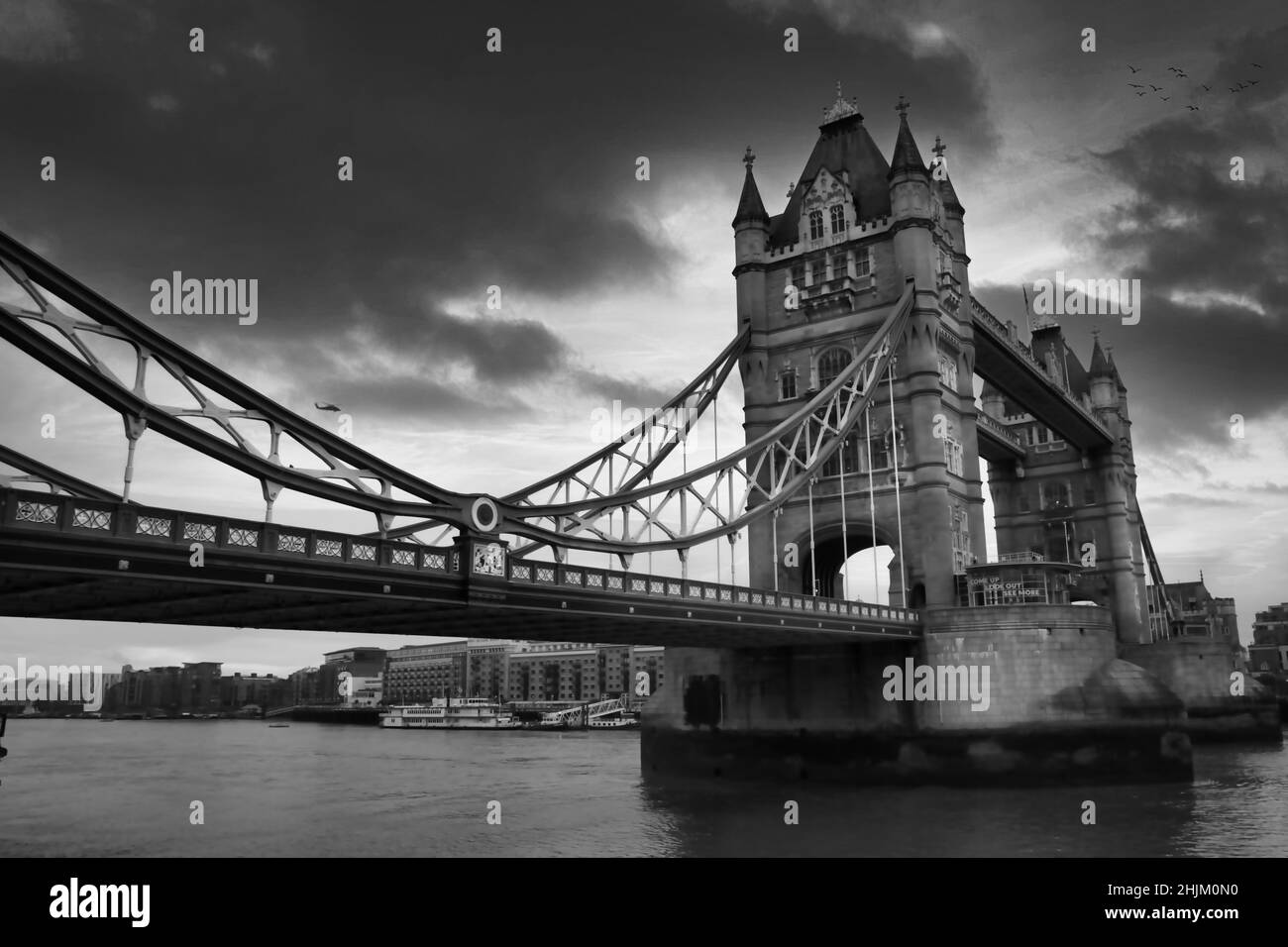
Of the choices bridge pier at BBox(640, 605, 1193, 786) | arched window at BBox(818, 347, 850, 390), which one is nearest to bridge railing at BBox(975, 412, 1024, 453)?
arched window at BBox(818, 347, 850, 390)

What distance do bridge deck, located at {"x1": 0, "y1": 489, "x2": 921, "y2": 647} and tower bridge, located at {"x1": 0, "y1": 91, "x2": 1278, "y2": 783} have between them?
5 centimetres

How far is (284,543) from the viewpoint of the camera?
1848 centimetres

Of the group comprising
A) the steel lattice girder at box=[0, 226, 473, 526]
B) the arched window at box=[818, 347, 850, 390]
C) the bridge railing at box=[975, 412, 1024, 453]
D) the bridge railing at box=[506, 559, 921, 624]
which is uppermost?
the bridge railing at box=[975, 412, 1024, 453]

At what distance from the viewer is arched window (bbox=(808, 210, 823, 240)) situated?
147 ft

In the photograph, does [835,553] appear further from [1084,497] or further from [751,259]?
[1084,497]

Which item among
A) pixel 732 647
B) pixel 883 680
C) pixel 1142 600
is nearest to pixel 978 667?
pixel 883 680

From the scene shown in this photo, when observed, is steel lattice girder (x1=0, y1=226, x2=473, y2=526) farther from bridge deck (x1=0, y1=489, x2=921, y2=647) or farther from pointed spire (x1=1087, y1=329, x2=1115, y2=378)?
pointed spire (x1=1087, y1=329, x2=1115, y2=378)

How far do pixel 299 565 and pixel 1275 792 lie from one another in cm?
3177

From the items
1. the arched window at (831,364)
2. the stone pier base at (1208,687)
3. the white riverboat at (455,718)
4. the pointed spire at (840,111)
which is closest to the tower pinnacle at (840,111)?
the pointed spire at (840,111)

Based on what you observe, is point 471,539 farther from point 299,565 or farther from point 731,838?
point 731,838

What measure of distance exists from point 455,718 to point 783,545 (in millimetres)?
84930

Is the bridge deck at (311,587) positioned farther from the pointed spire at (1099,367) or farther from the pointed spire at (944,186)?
the pointed spire at (1099,367)

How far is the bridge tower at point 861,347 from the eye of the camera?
1597 inches
